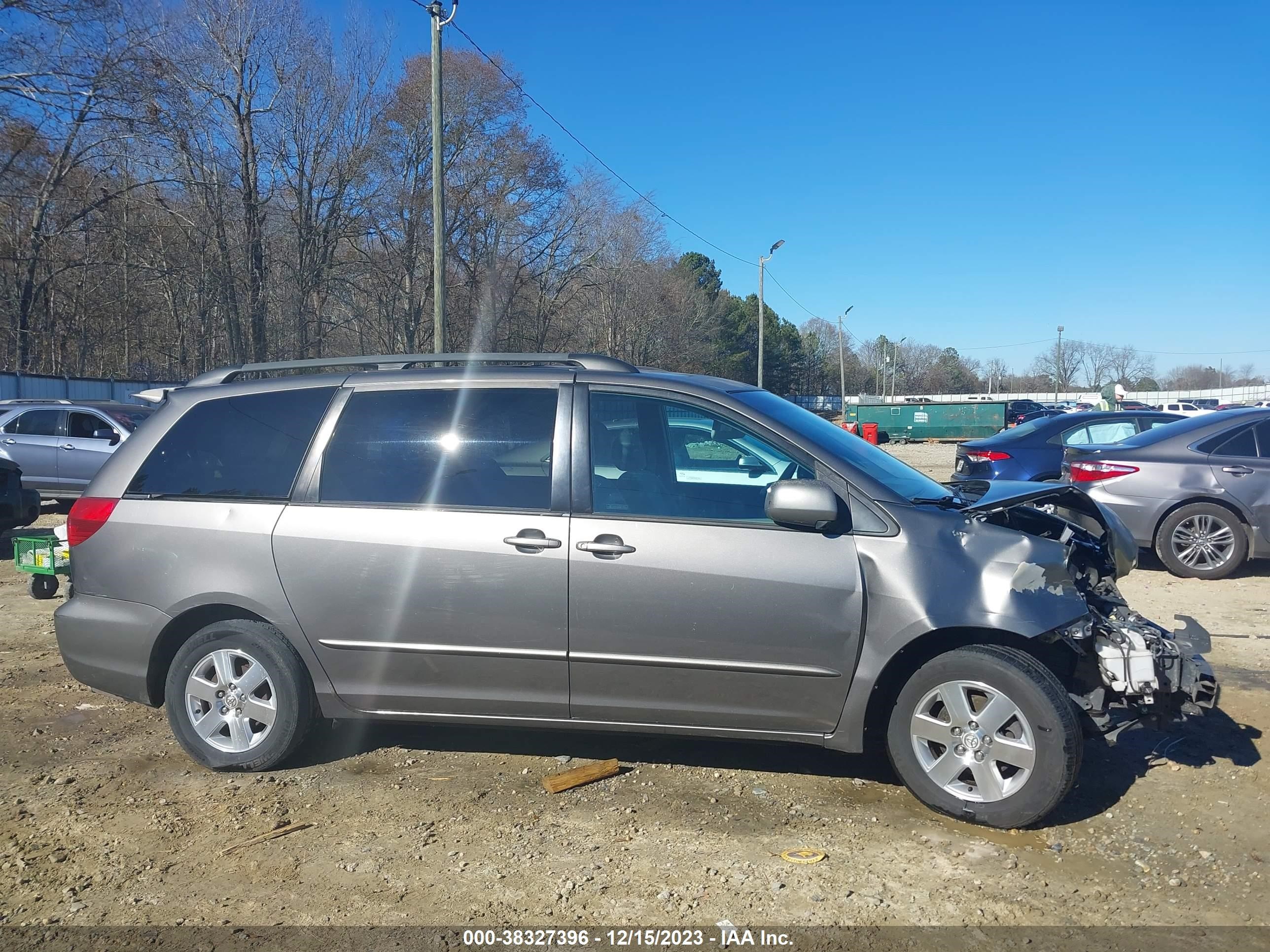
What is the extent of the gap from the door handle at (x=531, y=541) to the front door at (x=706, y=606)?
0.09 metres

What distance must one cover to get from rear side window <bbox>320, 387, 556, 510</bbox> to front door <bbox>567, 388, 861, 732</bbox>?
0.30 metres

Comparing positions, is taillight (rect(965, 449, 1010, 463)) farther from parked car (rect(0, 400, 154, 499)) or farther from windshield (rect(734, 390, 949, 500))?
parked car (rect(0, 400, 154, 499))

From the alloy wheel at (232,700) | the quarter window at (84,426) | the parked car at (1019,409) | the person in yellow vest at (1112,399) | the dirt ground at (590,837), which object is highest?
the person in yellow vest at (1112,399)

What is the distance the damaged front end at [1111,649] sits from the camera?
3.54 m

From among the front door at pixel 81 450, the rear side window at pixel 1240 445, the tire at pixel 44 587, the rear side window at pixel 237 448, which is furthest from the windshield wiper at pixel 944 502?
the front door at pixel 81 450

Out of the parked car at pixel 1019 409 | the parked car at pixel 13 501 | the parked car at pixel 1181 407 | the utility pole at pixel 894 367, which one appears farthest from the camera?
the utility pole at pixel 894 367

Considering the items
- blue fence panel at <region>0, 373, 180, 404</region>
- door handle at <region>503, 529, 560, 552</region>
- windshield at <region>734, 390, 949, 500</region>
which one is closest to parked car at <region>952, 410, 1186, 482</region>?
windshield at <region>734, 390, 949, 500</region>

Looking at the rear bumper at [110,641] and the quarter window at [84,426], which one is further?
the quarter window at [84,426]

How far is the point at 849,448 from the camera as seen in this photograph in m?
4.15

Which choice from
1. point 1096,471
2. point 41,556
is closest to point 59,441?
point 41,556

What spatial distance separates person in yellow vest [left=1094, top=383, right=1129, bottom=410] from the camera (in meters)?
57.8

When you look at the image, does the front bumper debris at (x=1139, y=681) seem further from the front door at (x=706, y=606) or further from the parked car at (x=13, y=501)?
the parked car at (x=13, y=501)

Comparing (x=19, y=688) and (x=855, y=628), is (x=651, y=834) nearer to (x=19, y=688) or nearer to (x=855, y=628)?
(x=855, y=628)

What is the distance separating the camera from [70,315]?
111 feet
